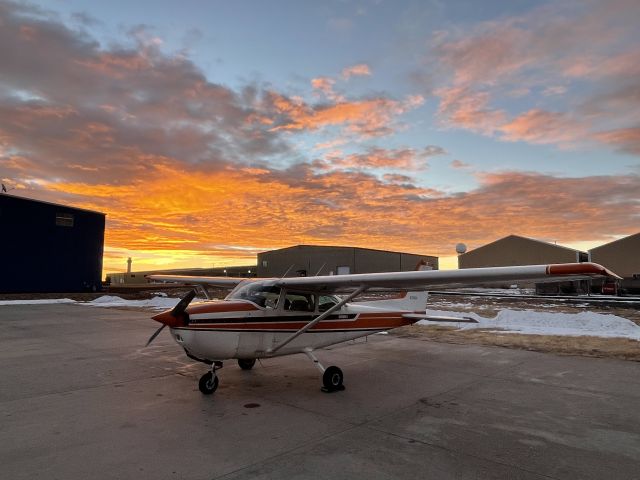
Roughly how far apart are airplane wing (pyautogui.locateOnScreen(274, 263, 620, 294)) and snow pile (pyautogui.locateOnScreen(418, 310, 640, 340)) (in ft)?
31.5

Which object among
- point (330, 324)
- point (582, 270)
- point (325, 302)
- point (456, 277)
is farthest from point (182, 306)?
point (582, 270)

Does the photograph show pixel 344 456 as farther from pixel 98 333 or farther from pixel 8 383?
pixel 98 333

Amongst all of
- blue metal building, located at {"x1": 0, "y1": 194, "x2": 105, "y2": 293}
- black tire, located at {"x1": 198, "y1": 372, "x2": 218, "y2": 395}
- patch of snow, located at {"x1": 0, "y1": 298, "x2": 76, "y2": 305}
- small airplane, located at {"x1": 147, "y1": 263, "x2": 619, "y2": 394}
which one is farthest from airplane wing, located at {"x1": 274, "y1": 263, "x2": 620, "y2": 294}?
blue metal building, located at {"x1": 0, "y1": 194, "x2": 105, "y2": 293}

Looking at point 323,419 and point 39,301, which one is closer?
point 323,419

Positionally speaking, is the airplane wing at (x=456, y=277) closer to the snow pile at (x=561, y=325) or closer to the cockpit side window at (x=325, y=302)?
the cockpit side window at (x=325, y=302)

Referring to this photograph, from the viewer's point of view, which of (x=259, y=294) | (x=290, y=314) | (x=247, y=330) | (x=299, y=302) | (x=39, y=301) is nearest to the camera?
(x=247, y=330)

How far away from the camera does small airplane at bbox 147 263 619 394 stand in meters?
6.89

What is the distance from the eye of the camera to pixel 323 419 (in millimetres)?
6105

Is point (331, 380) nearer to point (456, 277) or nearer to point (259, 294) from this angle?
point (259, 294)

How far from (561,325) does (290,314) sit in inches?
540

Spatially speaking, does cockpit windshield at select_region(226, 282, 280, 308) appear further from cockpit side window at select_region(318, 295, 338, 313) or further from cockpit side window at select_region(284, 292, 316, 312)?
cockpit side window at select_region(318, 295, 338, 313)

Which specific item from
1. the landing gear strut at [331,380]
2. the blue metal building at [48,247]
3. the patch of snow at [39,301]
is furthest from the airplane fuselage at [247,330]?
the blue metal building at [48,247]

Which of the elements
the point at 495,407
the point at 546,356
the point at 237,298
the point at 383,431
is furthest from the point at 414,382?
the point at 546,356

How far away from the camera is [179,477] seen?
422cm
